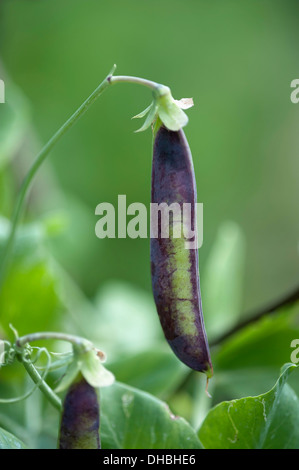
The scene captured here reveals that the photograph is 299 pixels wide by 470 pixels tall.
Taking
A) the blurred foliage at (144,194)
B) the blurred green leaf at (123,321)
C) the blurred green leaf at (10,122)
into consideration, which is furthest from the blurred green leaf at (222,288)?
the blurred green leaf at (10,122)

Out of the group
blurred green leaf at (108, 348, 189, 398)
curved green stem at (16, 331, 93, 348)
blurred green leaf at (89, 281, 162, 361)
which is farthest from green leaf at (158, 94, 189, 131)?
blurred green leaf at (89, 281, 162, 361)

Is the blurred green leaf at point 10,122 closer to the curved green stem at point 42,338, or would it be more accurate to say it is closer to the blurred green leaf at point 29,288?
the blurred green leaf at point 29,288

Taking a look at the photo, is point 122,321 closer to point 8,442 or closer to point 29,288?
point 29,288

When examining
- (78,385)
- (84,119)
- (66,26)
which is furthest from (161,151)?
(66,26)

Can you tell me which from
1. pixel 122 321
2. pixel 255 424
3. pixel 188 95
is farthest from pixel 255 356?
pixel 188 95

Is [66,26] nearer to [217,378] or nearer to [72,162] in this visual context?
[72,162]

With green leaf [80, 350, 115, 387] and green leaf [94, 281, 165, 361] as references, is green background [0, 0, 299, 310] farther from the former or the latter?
green leaf [80, 350, 115, 387]

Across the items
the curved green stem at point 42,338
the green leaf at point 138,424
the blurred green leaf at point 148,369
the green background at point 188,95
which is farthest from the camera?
the green background at point 188,95
